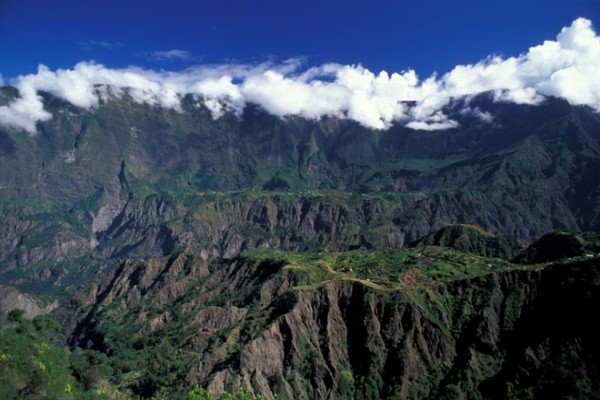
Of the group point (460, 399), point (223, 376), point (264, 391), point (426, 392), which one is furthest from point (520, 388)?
point (223, 376)

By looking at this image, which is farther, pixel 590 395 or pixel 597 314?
pixel 597 314

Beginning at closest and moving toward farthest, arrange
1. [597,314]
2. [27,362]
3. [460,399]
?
[27,362]
[597,314]
[460,399]

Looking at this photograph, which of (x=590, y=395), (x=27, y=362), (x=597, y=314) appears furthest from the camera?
(x=597, y=314)

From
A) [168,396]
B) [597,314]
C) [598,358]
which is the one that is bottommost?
[168,396]

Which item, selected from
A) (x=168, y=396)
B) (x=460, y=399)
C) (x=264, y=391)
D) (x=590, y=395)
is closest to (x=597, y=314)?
(x=590, y=395)

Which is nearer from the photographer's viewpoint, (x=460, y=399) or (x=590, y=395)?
(x=590, y=395)

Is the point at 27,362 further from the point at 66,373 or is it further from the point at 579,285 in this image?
the point at 579,285

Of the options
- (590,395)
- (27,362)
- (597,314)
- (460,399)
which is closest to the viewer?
(27,362)

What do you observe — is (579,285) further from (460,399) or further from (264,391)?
(264,391)

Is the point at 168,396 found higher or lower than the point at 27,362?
lower
